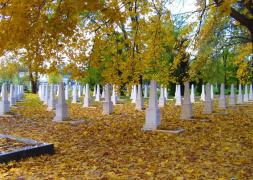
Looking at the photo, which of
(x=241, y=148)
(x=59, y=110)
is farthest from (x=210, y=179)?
(x=59, y=110)

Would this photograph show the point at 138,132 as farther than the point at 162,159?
Yes

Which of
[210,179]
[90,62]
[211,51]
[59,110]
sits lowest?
[210,179]

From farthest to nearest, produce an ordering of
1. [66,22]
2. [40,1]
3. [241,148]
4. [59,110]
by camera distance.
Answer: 1. [59,110]
2. [241,148]
3. [66,22]
4. [40,1]

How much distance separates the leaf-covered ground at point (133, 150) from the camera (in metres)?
6.37

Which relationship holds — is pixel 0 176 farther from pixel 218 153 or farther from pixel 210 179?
pixel 218 153

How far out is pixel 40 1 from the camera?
6.37 metres

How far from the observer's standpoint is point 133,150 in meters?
8.31

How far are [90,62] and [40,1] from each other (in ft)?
16.7

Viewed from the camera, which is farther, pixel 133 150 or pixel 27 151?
pixel 133 150

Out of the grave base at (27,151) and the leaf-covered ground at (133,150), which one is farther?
the grave base at (27,151)

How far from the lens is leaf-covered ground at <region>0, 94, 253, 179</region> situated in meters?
6.37

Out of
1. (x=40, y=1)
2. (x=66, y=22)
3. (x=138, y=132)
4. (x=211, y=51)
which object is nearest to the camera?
(x=40, y=1)

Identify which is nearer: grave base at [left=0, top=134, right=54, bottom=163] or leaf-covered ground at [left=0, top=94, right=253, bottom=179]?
leaf-covered ground at [left=0, top=94, right=253, bottom=179]

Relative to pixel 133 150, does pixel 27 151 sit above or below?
above
